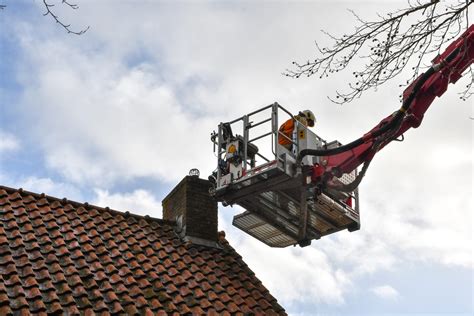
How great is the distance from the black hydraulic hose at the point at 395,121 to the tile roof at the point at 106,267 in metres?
2.56

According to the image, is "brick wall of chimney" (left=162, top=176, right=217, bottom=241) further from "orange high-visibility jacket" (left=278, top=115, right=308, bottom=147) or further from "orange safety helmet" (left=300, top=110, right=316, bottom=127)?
"orange safety helmet" (left=300, top=110, right=316, bottom=127)

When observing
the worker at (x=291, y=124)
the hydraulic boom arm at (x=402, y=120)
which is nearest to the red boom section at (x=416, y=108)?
the hydraulic boom arm at (x=402, y=120)

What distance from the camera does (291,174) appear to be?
13.3m

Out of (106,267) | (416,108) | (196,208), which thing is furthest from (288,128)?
(106,267)

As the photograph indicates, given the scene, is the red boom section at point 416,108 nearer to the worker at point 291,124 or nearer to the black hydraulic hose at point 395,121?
the black hydraulic hose at point 395,121

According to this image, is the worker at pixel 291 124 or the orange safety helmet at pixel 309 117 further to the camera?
the orange safety helmet at pixel 309 117

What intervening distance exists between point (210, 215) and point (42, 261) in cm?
413

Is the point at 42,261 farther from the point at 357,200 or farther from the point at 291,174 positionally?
the point at 357,200

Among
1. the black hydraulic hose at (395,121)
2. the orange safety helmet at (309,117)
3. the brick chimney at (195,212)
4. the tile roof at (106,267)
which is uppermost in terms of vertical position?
the orange safety helmet at (309,117)

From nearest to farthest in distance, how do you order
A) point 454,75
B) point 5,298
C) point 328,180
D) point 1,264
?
point 5,298, point 1,264, point 454,75, point 328,180

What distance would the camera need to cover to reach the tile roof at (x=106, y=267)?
11008 mm

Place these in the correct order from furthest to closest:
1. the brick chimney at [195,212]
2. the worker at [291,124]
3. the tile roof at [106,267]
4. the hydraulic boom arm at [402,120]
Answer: the brick chimney at [195,212] < the worker at [291,124] < the hydraulic boom arm at [402,120] < the tile roof at [106,267]

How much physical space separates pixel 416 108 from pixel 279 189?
8.92 ft

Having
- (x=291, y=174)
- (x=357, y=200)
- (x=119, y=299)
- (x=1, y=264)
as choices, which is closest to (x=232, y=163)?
(x=291, y=174)
